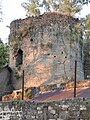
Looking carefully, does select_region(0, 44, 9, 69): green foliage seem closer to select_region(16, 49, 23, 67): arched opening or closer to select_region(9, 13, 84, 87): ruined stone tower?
select_region(16, 49, 23, 67): arched opening

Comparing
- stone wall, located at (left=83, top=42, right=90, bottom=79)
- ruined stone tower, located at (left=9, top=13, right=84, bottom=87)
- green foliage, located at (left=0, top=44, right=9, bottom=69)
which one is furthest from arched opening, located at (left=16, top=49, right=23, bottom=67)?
stone wall, located at (left=83, top=42, right=90, bottom=79)

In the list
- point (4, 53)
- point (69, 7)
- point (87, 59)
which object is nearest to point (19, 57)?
point (69, 7)

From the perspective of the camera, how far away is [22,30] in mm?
23250

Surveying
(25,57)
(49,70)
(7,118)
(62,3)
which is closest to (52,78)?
(49,70)

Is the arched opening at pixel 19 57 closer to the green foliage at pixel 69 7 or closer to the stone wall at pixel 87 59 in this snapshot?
the green foliage at pixel 69 7

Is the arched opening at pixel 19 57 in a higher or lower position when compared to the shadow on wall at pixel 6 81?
higher

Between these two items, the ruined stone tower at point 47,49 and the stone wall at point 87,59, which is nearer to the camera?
the ruined stone tower at point 47,49

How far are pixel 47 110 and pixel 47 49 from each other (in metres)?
11.9

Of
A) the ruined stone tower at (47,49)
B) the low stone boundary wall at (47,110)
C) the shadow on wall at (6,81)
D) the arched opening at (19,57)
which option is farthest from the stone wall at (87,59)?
the low stone boundary wall at (47,110)

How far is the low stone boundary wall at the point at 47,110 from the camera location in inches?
397

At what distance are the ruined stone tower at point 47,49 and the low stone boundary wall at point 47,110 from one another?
10.6 metres

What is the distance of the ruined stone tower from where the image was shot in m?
22.1

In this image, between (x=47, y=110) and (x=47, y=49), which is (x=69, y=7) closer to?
(x=47, y=49)

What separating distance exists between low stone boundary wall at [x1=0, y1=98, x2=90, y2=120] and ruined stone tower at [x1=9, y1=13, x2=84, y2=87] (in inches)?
418
